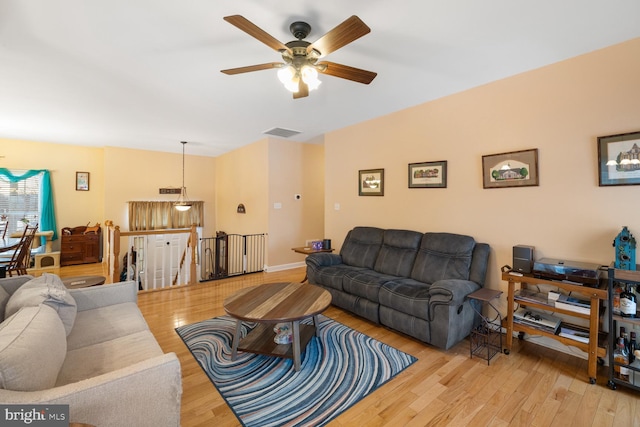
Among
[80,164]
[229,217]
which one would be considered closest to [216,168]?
[229,217]

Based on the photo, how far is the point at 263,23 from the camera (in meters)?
2.05

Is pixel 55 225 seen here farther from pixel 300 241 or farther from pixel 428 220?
pixel 428 220

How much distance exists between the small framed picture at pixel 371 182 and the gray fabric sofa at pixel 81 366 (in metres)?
3.33

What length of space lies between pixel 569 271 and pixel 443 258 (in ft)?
3.53

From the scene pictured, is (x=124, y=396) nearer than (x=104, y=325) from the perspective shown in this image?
Yes

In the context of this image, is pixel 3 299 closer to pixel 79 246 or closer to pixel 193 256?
pixel 193 256

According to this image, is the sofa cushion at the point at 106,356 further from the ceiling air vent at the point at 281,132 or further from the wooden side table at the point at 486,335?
the ceiling air vent at the point at 281,132

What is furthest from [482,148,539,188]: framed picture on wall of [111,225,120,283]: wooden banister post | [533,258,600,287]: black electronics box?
[111,225,120,283]: wooden banister post

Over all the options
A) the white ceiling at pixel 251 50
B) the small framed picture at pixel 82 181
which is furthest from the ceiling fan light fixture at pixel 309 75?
the small framed picture at pixel 82 181

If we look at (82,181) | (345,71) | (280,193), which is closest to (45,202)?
(82,181)

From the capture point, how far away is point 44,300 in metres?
1.76

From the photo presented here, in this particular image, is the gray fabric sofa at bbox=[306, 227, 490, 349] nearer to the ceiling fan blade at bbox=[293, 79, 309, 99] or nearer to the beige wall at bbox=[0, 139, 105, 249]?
the ceiling fan blade at bbox=[293, 79, 309, 99]

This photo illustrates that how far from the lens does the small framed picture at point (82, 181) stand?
21.2ft

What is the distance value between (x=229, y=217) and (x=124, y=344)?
18.2 ft
